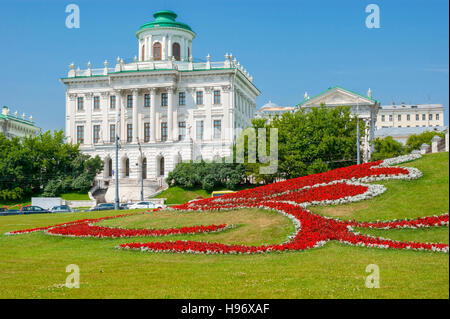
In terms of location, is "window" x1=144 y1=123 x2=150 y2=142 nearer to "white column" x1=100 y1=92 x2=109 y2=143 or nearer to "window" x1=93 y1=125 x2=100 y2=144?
"white column" x1=100 y1=92 x2=109 y2=143

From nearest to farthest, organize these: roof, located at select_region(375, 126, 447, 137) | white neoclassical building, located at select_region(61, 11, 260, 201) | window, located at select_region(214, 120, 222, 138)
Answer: white neoclassical building, located at select_region(61, 11, 260, 201)
window, located at select_region(214, 120, 222, 138)
roof, located at select_region(375, 126, 447, 137)

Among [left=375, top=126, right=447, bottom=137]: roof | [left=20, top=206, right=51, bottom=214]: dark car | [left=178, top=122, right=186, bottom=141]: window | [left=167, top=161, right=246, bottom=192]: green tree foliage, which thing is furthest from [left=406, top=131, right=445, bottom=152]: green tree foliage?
[left=20, top=206, right=51, bottom=214]: dark car

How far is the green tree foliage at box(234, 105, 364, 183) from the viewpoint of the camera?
6719 centimetres

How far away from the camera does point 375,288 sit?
46.8ft

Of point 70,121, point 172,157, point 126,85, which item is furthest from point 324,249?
point 70,121

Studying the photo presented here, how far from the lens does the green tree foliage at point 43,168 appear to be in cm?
7775

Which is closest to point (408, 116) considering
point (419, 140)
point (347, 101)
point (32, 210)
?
point (419, 140)

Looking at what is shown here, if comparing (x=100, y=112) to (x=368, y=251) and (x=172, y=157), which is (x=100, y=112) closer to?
(x=172, y=157)

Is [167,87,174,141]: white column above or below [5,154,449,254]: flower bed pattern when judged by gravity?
above

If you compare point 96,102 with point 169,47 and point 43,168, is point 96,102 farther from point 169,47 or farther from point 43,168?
point 43,168

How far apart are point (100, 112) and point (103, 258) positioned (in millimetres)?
75213

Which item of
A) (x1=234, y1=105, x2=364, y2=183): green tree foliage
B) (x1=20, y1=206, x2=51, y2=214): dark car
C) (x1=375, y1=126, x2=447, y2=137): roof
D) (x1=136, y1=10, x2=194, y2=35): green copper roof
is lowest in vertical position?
(x1=20, y1=206, x2=51, y2=214): dark car

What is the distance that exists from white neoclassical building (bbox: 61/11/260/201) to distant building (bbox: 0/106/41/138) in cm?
2597

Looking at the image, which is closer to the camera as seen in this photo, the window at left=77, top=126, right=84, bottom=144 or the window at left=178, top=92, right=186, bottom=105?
the window at left=178, top=92, right=186, bottom=105
